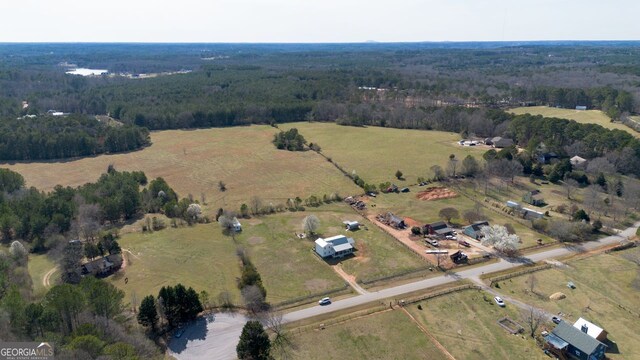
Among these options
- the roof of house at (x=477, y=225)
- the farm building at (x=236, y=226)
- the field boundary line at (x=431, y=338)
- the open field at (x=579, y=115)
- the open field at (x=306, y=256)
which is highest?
the open field at (x=579, y=115)

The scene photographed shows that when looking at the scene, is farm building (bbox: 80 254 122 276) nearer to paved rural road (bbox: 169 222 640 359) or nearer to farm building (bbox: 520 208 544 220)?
paved rural road (bbox: 169 222 640 359)

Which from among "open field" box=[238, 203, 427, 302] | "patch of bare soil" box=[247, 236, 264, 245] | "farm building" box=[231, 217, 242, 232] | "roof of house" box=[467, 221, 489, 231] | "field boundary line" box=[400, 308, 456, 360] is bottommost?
"patch of bare soil" box=[247, 236, 264, 245]

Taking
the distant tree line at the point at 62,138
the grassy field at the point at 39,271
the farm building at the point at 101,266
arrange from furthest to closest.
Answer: the distant tree line at the point at 62,138 < the farm building at the point at 101,266 < the grassy field at the point at 39,271

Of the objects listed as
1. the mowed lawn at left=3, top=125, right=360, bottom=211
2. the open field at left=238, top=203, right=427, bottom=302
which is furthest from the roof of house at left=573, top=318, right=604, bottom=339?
the mowed lawn at left=3, top=125, right=360, bottom=211

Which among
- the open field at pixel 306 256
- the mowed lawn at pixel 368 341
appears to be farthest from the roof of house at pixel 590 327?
the open field at pixel 306 256

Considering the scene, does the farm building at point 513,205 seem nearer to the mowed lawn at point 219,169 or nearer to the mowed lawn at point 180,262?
the mowed lawn at point 219,169
